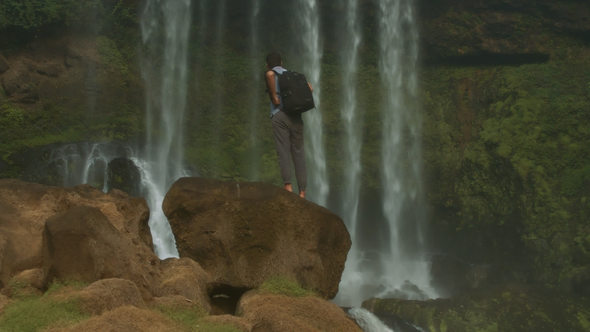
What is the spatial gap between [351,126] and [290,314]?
1971 cm

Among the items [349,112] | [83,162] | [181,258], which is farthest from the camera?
[349,112]

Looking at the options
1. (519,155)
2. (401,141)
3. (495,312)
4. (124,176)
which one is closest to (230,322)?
(495,312)

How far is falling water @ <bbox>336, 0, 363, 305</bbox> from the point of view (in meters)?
23.9

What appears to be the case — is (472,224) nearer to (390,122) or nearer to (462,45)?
(390,122)

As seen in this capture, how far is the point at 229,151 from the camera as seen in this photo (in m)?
24.7

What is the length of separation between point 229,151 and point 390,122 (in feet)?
20.3

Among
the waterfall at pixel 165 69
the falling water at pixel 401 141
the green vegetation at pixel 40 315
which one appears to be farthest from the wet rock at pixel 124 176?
the green vegetation at pixel 40 315

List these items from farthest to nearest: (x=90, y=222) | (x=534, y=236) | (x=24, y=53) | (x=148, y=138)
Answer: (x=148, y=138) < (x=24, y=53) < (x=534, y=236) < (x=90, y=222)

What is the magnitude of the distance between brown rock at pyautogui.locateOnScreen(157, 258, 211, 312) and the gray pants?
1.55 meters

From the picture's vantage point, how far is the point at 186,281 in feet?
19.5

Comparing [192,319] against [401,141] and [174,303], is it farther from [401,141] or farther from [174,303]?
[401,141]

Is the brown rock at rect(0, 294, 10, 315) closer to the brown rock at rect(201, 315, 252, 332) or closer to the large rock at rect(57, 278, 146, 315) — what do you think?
the large rock at rect(57, 278, 146, 315)

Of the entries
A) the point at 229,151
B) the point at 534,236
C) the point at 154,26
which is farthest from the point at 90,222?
the point at 154,26

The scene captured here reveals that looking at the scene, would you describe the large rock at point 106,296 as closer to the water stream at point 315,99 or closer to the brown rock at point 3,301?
the brown rock at point 3,301
